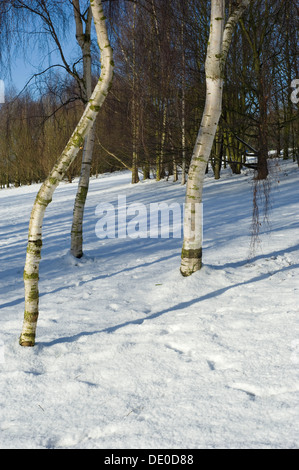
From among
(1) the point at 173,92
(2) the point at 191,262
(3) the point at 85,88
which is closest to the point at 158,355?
(2) the point at 191,262

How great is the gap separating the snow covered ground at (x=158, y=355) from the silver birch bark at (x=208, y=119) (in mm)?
386

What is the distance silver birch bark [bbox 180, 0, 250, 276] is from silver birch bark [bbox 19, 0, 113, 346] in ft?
5.68

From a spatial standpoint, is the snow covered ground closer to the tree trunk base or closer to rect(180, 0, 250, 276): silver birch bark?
the tree trunk base

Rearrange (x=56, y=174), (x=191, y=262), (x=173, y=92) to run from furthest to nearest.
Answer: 1. (x=173, y=92)
2. (x=191, y=262)
3. (x=56, y=174)

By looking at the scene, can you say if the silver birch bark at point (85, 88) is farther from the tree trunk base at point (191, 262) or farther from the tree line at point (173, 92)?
the tree trunk base at point (191, 262)

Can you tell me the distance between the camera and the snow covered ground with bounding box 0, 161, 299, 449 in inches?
92.3

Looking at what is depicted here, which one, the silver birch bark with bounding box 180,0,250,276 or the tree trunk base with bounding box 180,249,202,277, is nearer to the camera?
the silver birch bark with bounding box 180,0,250,276

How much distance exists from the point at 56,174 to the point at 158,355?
178 cm

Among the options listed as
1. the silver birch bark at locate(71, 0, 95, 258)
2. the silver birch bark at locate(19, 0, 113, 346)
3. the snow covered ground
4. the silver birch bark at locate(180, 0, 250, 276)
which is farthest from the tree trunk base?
the silver birch bark at locate(71, 0, 95, 258)

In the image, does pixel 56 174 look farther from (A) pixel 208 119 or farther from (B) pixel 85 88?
(B) pixel 85 88

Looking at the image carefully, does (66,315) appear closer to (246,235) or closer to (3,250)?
(246,235)

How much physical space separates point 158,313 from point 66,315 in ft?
3.47

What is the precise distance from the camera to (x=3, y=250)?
868 cm

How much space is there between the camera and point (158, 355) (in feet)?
10.7
